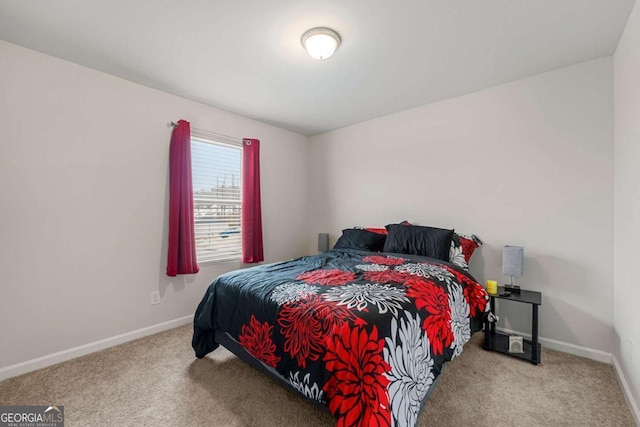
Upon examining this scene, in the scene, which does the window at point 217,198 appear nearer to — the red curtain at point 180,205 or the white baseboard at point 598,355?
the red curtain at point 180,205

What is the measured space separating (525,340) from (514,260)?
2.47ft

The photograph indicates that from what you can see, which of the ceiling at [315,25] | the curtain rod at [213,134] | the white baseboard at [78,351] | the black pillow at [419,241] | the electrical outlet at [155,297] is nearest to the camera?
the ceiling at [315,25]

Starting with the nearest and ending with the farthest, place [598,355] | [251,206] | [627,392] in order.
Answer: [627,392] → [598,355] → [251,206]

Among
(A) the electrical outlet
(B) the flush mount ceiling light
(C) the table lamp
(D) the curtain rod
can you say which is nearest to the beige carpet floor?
(A) the electrical outlet

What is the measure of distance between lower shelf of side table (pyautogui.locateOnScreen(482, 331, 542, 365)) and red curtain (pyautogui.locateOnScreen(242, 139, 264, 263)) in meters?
2.54

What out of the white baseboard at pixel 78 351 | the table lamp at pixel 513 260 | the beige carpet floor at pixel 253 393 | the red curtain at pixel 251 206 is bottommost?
the beige carpet floor at pixel 253 393

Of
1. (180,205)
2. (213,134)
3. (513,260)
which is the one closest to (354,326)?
(513,260)

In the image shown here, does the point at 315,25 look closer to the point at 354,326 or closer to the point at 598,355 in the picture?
the point at 354,326

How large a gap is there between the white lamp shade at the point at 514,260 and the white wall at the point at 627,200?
0.57 metres

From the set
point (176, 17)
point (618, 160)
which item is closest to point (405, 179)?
point (618, 160)

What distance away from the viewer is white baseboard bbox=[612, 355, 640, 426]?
1.52 meters

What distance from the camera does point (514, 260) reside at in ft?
7.50

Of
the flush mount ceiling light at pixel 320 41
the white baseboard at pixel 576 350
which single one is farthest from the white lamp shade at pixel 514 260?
the flush mount ceiling light at pixel 320 41

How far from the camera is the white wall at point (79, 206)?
2.01 metres
